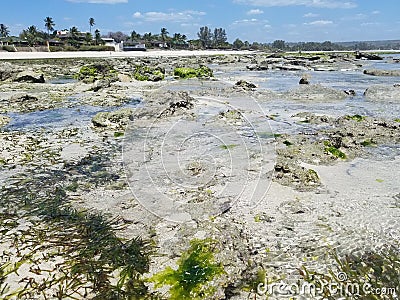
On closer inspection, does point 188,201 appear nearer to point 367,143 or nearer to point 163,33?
point 367,143

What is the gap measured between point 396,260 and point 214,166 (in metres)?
4.25

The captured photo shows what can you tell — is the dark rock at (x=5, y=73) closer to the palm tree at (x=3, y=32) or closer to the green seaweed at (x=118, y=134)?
the green seaweed at (x=118, y=134)

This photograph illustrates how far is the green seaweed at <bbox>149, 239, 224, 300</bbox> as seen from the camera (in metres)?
3.98

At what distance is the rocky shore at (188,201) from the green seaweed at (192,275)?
0.07ft

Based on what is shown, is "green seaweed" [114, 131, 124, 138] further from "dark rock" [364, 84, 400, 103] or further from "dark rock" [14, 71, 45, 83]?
"dark rock" [14, 71, 45, 83]

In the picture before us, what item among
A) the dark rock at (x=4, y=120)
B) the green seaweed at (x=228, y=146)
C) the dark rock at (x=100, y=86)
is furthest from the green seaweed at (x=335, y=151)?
the dark rock at (x=100, y=86)

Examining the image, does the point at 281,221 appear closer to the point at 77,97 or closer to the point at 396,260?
the point at 396,260

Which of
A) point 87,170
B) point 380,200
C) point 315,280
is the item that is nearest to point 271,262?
point 315,280

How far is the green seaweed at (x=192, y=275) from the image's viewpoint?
3.98 meters

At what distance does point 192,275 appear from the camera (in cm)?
423

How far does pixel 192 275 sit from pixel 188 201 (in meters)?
2.05

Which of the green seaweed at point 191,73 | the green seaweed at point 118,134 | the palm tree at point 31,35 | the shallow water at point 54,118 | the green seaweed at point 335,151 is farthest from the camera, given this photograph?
the palm tree at point 31,35

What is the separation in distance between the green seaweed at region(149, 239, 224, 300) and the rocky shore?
0.02 metres

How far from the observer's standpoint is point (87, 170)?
7660 millimetres
